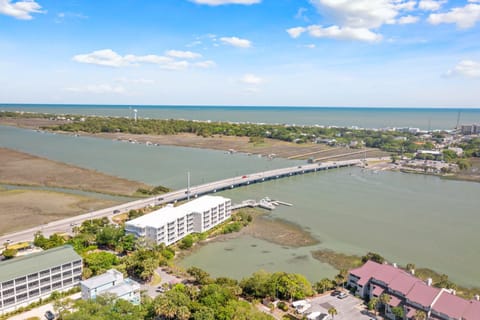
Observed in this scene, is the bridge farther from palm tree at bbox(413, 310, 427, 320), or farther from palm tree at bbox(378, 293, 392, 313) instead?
palm tree at bbox(413, 310, 427, 320)

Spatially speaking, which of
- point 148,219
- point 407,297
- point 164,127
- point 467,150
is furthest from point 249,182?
point 164,127

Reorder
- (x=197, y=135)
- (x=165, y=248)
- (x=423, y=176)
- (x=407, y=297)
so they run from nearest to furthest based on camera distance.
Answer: (x=407, y=297) < (x=165, y=248) < (x=423, y=176) < (x=197, y=135)

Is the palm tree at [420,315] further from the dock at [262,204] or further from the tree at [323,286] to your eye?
the dock at [262,204]

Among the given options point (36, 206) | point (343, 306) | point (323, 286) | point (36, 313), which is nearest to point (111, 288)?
point (36, 313)

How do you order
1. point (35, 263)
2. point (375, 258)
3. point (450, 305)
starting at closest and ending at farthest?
point (450, 305) → point (35, 263) → point (375, 258)

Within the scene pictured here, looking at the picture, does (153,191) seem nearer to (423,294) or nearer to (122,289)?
(122,289)

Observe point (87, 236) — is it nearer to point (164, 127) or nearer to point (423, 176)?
point (423, 176)

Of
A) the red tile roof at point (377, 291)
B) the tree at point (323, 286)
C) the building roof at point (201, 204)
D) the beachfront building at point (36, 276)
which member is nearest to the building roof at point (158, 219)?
the building roof at point (201, 204)
